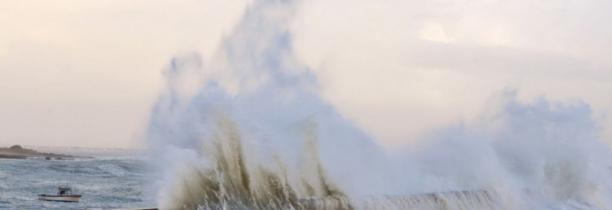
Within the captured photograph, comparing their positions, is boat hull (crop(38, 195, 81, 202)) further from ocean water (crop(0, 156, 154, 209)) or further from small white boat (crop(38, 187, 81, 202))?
ocean water (crop(0, 156, 154, 209))

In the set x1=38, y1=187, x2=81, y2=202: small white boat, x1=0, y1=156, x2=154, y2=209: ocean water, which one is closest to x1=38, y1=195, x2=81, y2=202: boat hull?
x1=38, y1=187, x2=81, y2=202: small white boat

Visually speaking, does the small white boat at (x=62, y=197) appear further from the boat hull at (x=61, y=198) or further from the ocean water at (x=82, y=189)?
the ocean water at (x=82, y=189)

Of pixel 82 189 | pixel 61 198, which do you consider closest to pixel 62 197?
pixel 61 198

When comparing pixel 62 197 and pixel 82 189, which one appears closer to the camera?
pixel 62 197

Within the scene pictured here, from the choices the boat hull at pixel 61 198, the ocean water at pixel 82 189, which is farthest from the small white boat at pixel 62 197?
the ocean water at pixel 82 189

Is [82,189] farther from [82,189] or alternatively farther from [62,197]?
[62,197]

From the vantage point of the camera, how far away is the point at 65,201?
104 ft

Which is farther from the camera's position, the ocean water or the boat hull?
the boat hull

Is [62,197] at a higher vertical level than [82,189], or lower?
lower

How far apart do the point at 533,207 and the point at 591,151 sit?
4873 millimetres

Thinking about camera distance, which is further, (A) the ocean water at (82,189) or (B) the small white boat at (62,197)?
(B) the small white boat at (62,197)

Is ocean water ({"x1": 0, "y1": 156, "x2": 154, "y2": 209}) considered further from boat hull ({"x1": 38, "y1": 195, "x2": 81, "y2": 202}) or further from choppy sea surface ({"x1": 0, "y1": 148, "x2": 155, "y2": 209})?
boat hull ({"x1": 38, "y1": 195, "x2": 81, "y2": 202})

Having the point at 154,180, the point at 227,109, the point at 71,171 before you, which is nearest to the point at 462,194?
the point at 227,109

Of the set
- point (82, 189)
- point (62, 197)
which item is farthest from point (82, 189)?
point (62, 197)
